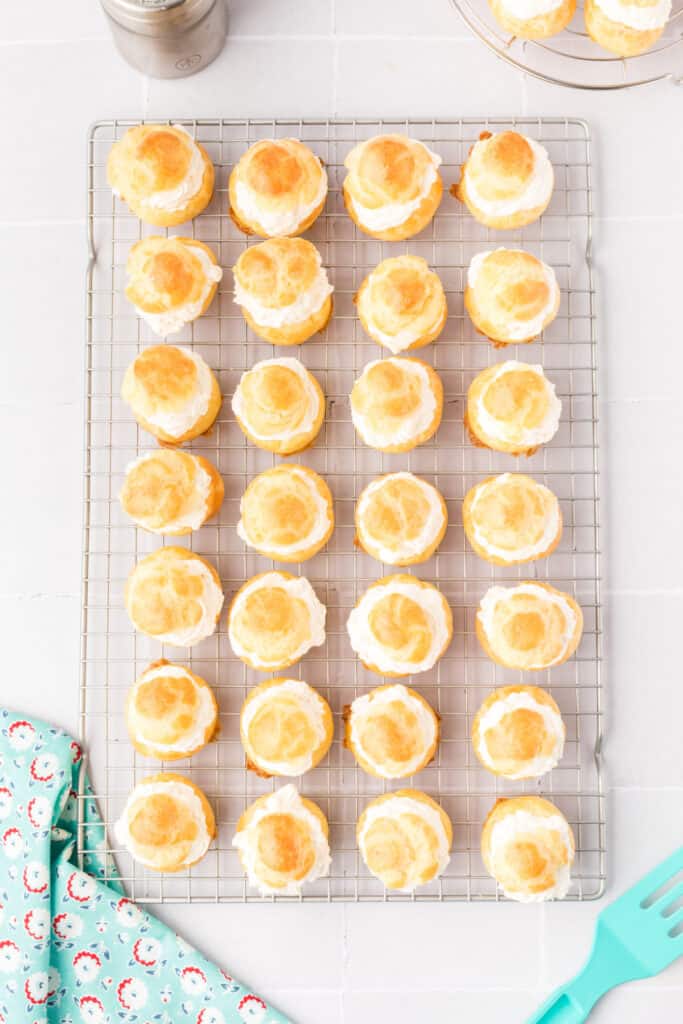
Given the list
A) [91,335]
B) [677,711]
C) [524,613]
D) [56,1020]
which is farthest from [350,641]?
[56,1020]

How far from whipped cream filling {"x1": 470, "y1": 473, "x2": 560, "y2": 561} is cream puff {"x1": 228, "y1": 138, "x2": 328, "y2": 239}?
72 centimetres

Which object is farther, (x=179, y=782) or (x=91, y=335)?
(x=91, y=335)

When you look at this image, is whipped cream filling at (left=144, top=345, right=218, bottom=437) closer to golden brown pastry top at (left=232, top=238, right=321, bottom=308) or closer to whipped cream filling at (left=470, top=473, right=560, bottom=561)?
golden brown pastry top at (left=232, top=238, right=321, bottom=308)

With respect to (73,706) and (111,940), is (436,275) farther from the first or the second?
(111,940)

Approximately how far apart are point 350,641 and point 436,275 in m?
0.87

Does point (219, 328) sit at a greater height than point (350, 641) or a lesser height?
greater

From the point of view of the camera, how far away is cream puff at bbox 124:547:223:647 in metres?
2.06

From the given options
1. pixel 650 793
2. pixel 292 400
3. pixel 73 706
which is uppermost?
pixel 292 400

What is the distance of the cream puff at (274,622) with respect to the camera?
2049mm

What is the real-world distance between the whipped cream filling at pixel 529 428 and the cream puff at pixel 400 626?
14.7 inches

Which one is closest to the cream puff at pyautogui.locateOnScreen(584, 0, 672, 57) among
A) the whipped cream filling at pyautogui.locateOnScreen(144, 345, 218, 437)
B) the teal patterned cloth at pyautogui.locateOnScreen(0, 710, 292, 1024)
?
the whipped cream filling at pyautogui.locateOnScreen(144, 345, 218, 437)

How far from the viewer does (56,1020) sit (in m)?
2.17

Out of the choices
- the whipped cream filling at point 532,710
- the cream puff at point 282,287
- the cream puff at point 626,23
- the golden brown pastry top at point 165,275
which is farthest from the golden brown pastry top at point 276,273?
the whipped cream filling at point 532,710

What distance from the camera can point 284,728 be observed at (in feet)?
6.67
